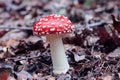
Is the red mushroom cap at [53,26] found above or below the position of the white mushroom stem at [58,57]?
above

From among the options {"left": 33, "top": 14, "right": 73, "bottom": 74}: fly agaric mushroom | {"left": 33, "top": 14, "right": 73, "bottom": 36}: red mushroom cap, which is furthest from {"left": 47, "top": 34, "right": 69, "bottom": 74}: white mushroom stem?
{"left": 33, "top": 14, "right": 73, "bottom": 36}: red mushroom cap

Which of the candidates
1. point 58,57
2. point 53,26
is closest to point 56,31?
point 53,26

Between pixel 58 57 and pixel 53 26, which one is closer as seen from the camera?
pixel 53 26

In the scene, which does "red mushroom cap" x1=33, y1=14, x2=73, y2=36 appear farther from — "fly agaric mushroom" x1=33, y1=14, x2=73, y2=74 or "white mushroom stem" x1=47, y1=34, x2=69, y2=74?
"white mushroom stem" x1=47, y1=34, x2=69, y2=74

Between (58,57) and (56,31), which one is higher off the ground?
(56,31)

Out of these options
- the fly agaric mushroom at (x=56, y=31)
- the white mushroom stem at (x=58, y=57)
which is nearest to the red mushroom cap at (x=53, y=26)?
the fly agaric mushroom at (x=56, y=31)

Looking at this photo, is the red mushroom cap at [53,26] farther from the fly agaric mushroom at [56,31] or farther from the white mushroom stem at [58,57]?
the white mushroom stem at [58,57]

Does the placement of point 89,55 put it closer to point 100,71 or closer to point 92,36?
point 100,71

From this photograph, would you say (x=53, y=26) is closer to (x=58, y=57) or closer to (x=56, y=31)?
(x=56, y=31)
